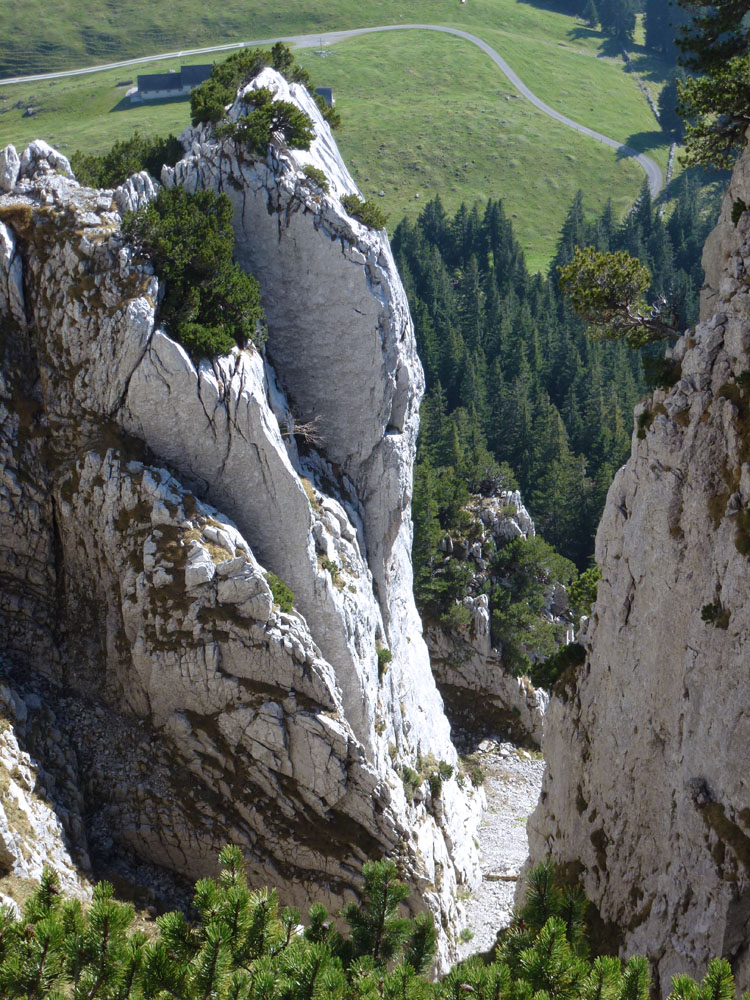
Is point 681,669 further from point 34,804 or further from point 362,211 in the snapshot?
point 362,211

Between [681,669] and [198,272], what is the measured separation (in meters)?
27.7

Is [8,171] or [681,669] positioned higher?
[8,171]

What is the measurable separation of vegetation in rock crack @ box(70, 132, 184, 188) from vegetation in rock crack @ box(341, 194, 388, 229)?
32.7 feet

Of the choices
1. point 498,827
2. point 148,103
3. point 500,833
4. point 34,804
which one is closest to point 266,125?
point 34,804

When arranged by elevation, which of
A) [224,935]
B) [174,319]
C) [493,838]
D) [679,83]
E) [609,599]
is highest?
[679,83]

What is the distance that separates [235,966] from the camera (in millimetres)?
18781

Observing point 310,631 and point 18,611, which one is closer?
point 18,611

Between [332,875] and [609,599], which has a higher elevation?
[609,599]

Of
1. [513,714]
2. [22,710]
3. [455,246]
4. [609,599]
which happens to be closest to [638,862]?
[609,599]

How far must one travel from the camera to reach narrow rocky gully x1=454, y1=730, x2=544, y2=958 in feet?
155

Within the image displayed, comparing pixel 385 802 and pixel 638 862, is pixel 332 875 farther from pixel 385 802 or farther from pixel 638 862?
pixel 638 862

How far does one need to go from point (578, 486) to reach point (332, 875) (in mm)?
64860

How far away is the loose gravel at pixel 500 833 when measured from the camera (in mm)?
47406

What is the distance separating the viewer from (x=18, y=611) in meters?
38.6
